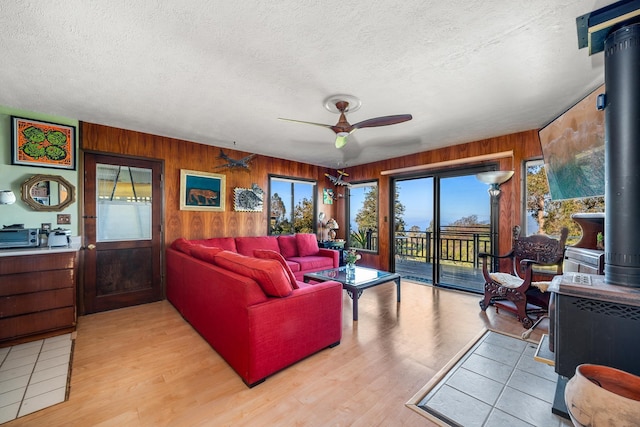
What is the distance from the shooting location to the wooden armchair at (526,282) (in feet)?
9.84

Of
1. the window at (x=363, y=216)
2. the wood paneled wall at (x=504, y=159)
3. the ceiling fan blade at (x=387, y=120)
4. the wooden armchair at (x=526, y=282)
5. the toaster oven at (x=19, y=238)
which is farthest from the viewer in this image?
the window at (x=363, y=216)

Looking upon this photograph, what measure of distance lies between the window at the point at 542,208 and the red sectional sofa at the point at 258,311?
325cm

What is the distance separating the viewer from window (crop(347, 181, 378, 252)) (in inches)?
239

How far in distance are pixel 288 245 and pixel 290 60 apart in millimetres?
3596

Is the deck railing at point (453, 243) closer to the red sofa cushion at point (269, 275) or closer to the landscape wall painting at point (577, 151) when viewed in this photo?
the landscape wall painting at point (577, 151)

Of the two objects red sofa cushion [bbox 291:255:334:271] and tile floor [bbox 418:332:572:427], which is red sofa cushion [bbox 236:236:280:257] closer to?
red sofa cushion [bbox 291:255:334:271]

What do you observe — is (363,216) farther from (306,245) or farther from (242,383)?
(242,383)

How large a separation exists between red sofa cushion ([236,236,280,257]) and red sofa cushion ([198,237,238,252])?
123 mm

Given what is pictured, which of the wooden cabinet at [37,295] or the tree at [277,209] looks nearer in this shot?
the wooden cabinet at [37,295]

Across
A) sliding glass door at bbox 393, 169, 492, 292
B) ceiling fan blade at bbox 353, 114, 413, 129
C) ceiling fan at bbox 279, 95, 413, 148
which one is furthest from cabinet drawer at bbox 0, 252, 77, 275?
sliding glass door at bbox 393, 169, 492, 292

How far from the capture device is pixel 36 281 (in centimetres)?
268

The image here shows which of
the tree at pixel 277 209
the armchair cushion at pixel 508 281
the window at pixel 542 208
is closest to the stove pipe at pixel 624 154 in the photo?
the armchair cushion at pixel 508 281

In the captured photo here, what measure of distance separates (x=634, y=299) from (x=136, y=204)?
507 centimetres

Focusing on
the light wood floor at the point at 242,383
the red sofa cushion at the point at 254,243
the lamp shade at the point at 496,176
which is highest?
the lamp shade at the point at 496,176
